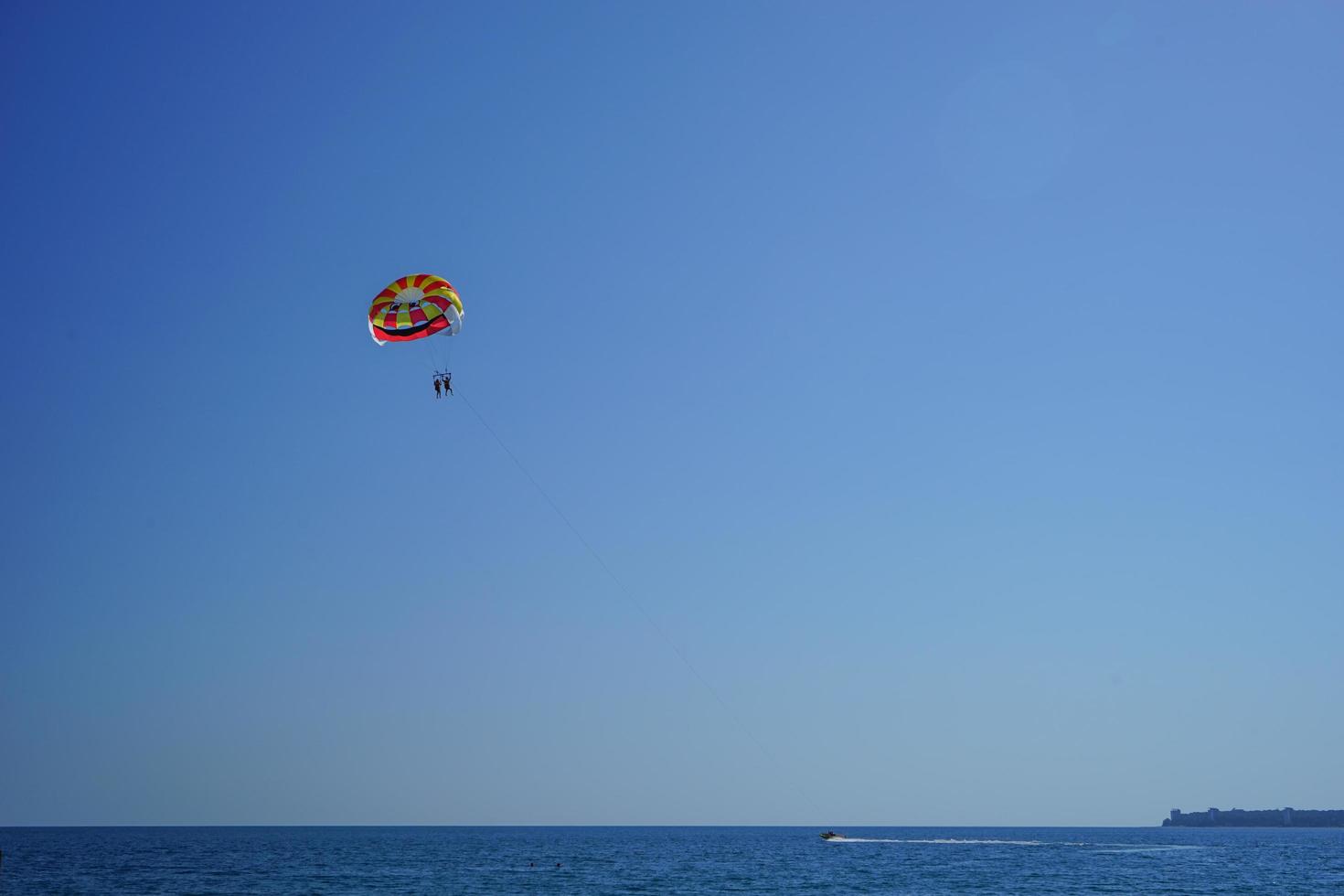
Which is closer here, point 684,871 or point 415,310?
point 415,310

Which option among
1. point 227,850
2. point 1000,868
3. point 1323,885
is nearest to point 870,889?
point 1000,868

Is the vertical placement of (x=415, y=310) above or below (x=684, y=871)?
above

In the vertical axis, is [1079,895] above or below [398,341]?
below

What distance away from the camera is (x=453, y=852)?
98.4m

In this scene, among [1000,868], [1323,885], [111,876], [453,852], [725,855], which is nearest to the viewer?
[1323,885]

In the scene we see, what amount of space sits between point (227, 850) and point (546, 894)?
68799mm

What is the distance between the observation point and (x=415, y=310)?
36594 millimetres

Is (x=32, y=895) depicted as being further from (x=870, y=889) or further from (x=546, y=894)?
(x=870, y=889)

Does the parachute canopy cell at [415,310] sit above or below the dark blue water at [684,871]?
Result: above

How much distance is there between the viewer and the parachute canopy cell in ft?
119

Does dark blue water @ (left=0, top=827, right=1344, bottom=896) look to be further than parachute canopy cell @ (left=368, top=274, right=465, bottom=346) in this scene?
Yes

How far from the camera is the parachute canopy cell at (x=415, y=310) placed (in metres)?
36.3

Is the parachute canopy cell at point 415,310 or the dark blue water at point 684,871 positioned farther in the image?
the dark blue water at point 684,871

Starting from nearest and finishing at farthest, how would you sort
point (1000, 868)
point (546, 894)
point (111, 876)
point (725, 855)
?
point (546, 894), point (111, 876), point (1000, 868), point (725, 855)
